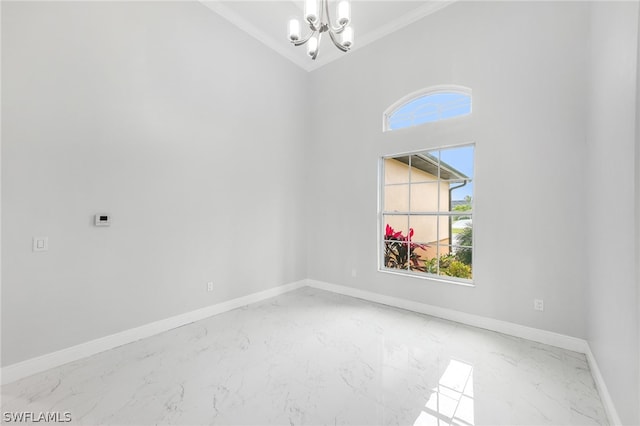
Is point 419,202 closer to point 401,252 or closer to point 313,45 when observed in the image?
point 401,252

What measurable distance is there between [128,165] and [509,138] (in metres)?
3.99

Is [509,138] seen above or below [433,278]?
above

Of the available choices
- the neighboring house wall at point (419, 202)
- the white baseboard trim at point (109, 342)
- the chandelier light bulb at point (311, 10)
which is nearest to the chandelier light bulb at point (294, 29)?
the chandelier light bulb at point (311, 10)

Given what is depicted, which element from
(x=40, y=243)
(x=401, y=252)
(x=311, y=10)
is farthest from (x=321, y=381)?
(x=311, y=10)

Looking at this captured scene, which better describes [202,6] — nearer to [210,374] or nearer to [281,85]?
[281,85]

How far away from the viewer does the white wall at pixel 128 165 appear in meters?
2.09

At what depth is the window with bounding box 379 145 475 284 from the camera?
323 cm

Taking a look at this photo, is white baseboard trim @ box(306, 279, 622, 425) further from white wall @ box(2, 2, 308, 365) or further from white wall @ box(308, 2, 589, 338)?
white wall @ box(2, 2, 308, 365)

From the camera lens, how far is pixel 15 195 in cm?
204

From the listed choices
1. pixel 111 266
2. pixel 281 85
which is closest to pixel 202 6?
pixel 281 85

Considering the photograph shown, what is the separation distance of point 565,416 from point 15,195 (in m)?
4.22

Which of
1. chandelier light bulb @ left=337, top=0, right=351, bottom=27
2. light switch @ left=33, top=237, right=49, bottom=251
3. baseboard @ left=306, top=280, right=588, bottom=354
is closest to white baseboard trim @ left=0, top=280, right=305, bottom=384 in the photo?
light switch @ left=33, top=237, right=49, bottom=251

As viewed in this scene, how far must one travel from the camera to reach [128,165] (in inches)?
104

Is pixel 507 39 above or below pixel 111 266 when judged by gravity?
above
